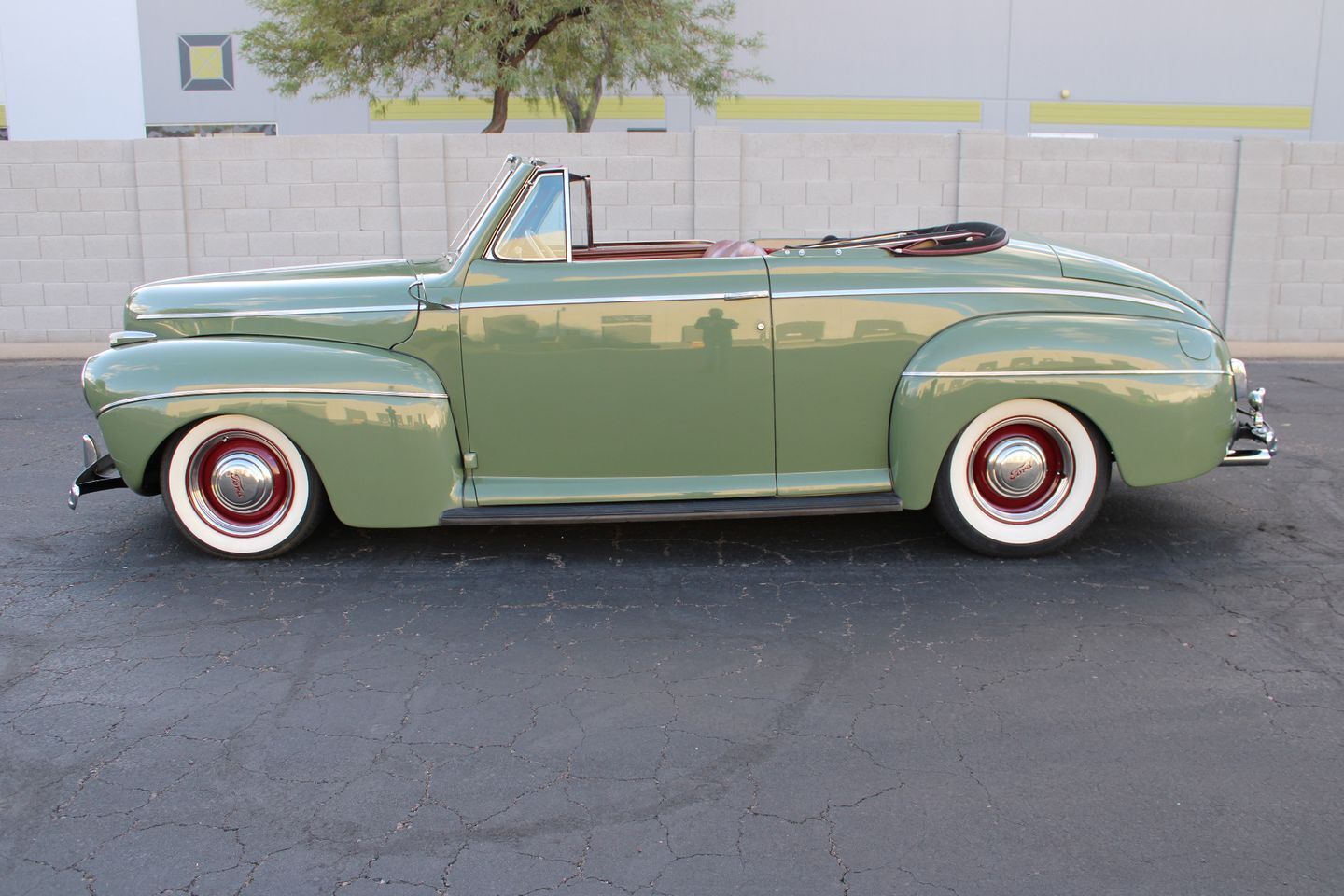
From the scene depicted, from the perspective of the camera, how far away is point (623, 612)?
4.17 metres

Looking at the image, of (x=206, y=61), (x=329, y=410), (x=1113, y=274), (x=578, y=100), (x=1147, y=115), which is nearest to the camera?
(x=329, y=410)

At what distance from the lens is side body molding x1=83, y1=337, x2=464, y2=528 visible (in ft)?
14.8

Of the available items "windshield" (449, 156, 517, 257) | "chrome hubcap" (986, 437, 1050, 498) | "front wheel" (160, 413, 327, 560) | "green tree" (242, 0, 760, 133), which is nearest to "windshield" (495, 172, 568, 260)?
"windshield" (449, 156, 517, 257)

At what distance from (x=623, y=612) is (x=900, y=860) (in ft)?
5.74

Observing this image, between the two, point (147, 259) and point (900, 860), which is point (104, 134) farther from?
point (900, 860)

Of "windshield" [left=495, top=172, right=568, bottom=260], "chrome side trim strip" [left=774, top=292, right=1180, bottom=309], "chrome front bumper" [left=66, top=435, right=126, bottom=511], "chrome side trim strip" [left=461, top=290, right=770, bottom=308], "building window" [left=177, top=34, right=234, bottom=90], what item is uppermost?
"building window" [left=177, top=34, right=234, bottom=90]

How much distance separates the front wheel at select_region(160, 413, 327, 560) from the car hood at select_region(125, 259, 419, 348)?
0.48m

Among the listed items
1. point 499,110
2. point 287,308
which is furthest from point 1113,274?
point 499,110

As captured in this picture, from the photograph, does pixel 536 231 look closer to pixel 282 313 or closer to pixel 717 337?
pixel 717 337

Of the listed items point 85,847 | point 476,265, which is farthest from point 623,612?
point 85,847

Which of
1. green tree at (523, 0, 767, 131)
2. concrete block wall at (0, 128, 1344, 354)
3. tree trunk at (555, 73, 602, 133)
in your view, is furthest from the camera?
tree trunk at (555, 73, 602, 133)

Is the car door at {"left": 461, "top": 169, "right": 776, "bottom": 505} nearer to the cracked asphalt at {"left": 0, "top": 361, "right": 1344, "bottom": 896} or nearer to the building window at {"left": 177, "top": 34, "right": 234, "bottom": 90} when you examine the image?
the cracked asphalt at {"left": 0, "top": 361, "right": 1344, "bottom": 896}

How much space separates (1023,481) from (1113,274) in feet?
3.35

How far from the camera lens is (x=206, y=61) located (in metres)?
24.9
